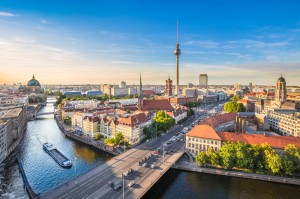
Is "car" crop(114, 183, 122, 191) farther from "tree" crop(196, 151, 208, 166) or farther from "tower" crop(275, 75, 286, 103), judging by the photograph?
"tower" crop(275, 75, 286, 103)

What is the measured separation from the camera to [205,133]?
65.1 metres

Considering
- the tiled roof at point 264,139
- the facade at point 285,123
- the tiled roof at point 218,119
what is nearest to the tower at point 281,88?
the facade at point 285,123

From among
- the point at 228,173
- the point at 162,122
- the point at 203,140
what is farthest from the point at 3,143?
the point at 228,173

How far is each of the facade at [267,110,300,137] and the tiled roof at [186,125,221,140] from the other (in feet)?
133

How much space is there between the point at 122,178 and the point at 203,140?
28.0m

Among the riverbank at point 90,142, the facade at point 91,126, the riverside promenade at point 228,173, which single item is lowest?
the riverside promenade at point 228,173

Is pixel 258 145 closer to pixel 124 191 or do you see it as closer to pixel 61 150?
pixel 124 191

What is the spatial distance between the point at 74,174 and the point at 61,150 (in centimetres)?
2237

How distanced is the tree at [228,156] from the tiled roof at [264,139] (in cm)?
637

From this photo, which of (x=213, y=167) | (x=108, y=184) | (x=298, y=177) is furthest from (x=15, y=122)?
(x=298, y=177)

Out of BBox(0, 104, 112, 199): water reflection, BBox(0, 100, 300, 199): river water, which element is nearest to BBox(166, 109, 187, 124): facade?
BBox(0, 104, 112, 199): water reflection

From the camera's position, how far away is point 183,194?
4778 centimetres

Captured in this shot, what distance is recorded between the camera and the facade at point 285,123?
8409cm

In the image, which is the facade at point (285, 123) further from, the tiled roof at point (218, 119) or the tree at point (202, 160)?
the tree at point (202, 160)
